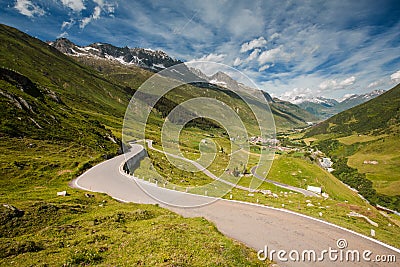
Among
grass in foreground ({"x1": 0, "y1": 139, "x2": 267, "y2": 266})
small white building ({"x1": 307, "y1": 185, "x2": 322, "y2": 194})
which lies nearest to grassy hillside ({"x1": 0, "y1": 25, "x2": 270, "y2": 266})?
grass in foreground ({"x1": 0, "y1": 139, "x2": 267, "y2": 266})

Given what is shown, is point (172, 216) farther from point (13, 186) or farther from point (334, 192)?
point (334, 192)

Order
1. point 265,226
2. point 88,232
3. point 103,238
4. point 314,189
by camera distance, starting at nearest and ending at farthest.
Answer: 1. point 103,238
2. point 88,232
3. point 265,226
4. point 314,189

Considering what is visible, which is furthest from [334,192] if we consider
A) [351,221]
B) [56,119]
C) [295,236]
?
[56,119]

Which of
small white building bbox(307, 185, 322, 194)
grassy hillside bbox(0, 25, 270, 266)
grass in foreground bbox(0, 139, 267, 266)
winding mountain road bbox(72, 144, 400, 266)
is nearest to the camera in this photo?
grass in foreground bbox(0, 139, 267, 266)

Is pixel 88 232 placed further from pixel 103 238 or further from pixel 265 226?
pixel 265 226

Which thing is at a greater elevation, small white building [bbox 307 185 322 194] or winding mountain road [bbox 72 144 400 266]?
Result: small white building [bbox 307 185 322 194]

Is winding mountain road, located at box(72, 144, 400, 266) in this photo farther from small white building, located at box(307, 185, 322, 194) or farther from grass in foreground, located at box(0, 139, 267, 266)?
small white building, located at box(307, 185, 322, 194)

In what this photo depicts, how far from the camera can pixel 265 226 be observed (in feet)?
70.4

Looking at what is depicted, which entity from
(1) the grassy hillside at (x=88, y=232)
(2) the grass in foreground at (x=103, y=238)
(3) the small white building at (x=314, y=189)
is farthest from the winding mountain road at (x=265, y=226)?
(3) the small white building at (x=314, y=189)

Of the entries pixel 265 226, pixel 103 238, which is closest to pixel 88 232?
pixel 103 238

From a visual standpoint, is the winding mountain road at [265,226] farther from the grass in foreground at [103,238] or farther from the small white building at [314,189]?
the small white building at [314,189]

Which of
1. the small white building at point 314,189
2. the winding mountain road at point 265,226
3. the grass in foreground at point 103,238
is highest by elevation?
the small white building at point 314,189

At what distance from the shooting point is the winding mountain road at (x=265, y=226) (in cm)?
1730

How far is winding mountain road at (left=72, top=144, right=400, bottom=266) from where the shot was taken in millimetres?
17303
